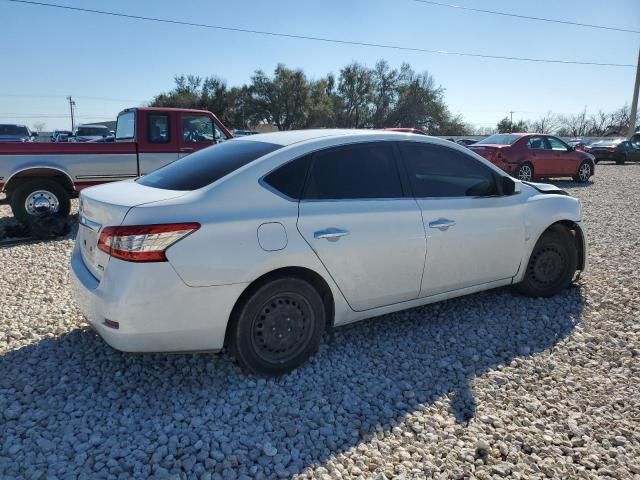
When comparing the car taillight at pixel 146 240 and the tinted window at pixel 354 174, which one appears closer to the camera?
the car taillight at pixel 146 240

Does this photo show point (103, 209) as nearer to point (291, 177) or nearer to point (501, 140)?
point (291, 177)

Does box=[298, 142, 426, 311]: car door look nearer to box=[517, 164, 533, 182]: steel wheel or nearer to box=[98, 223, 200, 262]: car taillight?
box=[98, 223, 200, 262]: car taillight

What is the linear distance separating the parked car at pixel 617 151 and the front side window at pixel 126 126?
80.6ft

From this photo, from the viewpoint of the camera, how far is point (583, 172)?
15719 mm

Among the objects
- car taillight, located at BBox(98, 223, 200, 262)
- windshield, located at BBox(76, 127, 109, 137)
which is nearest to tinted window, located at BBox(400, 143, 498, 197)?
car taillight, located at BBox(98, 223, 200, 262)

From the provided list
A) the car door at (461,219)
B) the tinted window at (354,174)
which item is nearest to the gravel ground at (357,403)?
the car door at (461,219)

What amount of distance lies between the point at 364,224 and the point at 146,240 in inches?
57.4

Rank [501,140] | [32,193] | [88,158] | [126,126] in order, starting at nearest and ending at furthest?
[32,193] < [88,158] < [126,126] < [501,140]

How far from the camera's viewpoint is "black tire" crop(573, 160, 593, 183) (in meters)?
15.6

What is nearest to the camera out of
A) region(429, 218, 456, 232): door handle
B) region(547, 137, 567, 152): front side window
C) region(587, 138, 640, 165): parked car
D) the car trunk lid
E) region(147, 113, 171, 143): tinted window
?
the car trunk lid

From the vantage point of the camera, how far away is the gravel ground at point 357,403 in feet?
8.22

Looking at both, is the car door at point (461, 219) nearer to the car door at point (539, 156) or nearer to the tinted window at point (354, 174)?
the tinted window at point (354, 174)

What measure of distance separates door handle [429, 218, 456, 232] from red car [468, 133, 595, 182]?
1100cm

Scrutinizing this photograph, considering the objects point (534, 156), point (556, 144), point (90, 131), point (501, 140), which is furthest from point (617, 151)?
point (90, 131)
